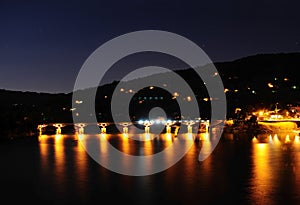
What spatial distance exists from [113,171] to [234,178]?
540 centimetres

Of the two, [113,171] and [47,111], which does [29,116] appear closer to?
[47,111]

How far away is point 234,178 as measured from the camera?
61.8ft

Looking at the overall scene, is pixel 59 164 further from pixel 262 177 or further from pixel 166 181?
pixel 262 177

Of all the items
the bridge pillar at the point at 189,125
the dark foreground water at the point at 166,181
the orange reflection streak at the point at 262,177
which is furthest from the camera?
the bridge pillar at the point at 189,125

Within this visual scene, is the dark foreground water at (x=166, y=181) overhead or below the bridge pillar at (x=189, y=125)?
below

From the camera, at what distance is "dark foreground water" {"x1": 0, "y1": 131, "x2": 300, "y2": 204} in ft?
50.5

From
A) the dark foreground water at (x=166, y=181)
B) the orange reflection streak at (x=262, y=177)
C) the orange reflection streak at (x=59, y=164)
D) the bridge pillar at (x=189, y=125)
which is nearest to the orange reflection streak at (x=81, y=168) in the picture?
the dark foreground water at (x=166, y=181)

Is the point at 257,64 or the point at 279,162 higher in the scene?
the point at 257,64

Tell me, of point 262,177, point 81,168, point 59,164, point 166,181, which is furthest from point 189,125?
point 166,181

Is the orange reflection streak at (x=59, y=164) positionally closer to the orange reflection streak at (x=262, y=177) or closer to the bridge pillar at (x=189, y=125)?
the orange reflection streak at (x=262, y=177)

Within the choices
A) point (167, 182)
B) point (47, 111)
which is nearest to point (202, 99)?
point (47, 111)

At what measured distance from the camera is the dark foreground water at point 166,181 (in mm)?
15383

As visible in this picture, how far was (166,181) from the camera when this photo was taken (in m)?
18.3

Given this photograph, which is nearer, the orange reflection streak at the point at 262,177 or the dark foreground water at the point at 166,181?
the dark foreground water at the point at 166,181
